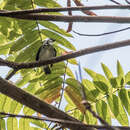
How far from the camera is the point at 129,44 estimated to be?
1.60m

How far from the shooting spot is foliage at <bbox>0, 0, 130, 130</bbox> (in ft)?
7.88

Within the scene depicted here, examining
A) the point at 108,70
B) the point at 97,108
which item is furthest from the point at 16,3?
the point at 97,108

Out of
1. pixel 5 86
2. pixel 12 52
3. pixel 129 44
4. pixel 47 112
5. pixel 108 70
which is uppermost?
pixel 12 52

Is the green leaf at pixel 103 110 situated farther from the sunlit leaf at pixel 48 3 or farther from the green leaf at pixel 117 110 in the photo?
the sunlit leaf at pixel 48 3

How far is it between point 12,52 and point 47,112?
1213 mm

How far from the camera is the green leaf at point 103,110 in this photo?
93.4 inches

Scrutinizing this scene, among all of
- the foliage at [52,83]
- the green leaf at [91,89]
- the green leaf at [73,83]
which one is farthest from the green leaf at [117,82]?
the green leaf at [73,83]

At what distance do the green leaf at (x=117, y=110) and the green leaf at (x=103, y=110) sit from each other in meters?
0.04

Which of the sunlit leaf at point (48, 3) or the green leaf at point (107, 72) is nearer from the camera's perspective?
the green leaf at point (107, 72)

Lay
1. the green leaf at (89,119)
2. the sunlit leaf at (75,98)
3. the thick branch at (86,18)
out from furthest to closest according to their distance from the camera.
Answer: the green leaf at (89,119) < the sunlit leaf at (75,98) < the thick branch at (86,18)

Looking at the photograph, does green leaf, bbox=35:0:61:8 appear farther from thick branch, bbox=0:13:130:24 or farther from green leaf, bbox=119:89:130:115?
green leaf, bbox=119:89:130:115

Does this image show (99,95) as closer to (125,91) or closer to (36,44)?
(125,91)

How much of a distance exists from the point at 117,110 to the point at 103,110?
11 centimetres

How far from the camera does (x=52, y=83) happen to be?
2518 mm
